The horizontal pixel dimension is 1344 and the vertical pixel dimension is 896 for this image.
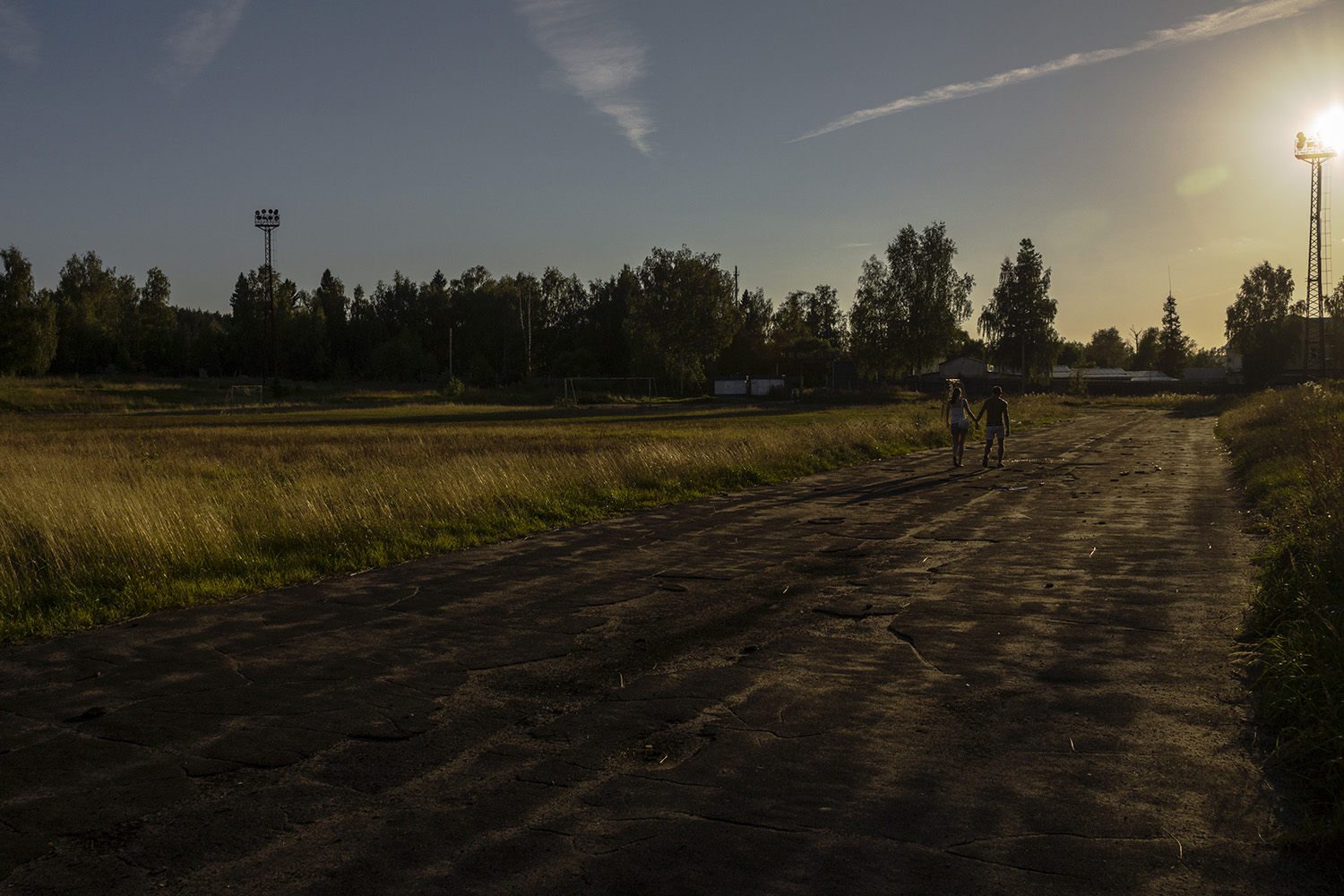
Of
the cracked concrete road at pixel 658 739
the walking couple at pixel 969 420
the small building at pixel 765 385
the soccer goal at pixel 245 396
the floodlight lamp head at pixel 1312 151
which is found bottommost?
the cracked concrete road at pixel 658 739

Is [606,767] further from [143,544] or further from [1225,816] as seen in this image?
[143,544]

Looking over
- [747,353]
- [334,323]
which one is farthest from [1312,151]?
[334,323]

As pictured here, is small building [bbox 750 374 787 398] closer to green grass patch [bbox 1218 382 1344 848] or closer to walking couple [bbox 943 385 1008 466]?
walking couple [bbox 943 385 1008 466]

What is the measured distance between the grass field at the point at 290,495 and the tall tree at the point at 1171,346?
389 ft

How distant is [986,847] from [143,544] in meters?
9.04

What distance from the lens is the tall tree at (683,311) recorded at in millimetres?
94650

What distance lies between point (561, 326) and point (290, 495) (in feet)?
351

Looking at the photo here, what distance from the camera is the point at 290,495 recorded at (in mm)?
13586

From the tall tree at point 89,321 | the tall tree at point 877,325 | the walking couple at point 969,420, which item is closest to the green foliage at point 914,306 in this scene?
the tall tree at point 877,325

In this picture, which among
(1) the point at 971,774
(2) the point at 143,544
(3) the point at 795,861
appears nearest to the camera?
(3) the point at 795,861

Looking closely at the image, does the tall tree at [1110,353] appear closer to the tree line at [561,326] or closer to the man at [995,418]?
the tree line at [561,326]

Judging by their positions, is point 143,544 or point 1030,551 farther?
point 1030,551

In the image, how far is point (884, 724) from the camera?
4.93 m

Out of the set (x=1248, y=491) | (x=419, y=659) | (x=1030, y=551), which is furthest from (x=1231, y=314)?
(x=419, y=659)
